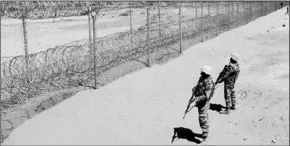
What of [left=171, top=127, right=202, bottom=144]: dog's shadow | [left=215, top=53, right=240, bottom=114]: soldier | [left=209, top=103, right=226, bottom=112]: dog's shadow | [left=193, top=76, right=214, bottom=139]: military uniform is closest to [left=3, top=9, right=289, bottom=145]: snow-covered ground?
[left=171, top=127, right=202, bottom=144]: dog's shadow

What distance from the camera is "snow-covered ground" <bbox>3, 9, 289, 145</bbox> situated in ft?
22.0

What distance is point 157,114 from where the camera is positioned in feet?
26.1

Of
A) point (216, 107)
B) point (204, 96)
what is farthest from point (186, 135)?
point (216, 107)

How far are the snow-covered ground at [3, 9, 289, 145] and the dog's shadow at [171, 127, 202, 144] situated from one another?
0.13 metres

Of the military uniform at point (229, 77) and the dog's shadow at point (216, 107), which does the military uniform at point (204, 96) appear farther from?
the dog's shadow at point (216, 107)

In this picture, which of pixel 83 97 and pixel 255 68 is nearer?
pixel 83 97

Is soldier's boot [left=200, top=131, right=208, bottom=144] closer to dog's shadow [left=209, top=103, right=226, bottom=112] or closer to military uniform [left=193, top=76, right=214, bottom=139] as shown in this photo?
military uniform [left=193, top=76, right=214, bottom=139]

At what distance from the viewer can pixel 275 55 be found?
14.8 metres

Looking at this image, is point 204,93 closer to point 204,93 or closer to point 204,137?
point 204,93

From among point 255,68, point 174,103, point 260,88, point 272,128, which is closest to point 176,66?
point 255,68

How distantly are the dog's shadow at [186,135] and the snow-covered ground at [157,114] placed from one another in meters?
0.13

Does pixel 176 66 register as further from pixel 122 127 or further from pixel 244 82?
pixel 122 127

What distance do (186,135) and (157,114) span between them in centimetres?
116

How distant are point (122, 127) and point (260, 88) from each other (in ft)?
14.8
